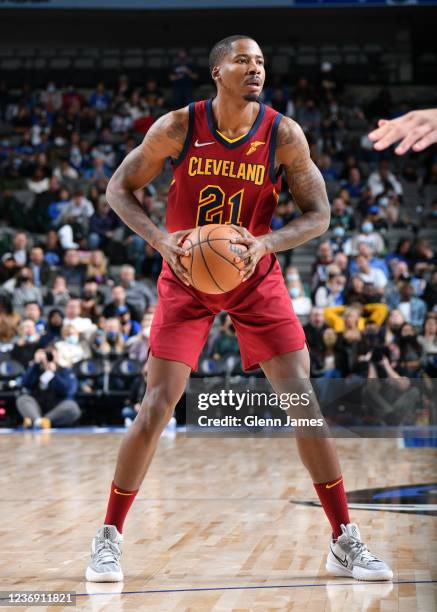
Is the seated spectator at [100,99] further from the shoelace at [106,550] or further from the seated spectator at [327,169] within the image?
the shoelace at [106,550]

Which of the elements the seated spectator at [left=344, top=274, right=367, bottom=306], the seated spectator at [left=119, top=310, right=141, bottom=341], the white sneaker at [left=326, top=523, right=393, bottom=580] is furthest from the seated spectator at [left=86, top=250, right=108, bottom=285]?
the white sneaker at [left=326, top=523, right=393, bottom=580]

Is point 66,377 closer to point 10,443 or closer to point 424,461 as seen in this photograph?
point 10,443

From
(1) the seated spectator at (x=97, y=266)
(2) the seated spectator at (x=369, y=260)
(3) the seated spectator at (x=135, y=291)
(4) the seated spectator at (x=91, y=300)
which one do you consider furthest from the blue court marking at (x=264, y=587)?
(1) the seated spectator at (x=97, y=266)

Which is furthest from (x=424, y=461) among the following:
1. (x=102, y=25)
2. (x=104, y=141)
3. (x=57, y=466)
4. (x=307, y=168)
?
(x=102, y=25)

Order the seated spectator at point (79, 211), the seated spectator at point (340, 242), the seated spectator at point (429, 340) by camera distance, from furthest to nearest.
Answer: the seated spectator at point (79, 211), the seated spectator at point (340, 242), the seated spectator at point (429, 340)

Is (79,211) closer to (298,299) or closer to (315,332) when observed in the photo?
(298,299)

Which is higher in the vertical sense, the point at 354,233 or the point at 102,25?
the point at 102,25

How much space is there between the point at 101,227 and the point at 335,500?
38.0ft

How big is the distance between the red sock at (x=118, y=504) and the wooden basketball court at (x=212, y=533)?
229 mm

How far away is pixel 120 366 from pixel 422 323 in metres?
3.97

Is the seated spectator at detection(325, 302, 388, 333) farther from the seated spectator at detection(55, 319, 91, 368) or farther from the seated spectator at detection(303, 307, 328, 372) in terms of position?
the seated spectator at detection(55, 319, 91, 368)

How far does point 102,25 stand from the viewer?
23.3 m

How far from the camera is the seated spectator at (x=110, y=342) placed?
12.3 metres

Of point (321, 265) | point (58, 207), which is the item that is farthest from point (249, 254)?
point (58, 207)
